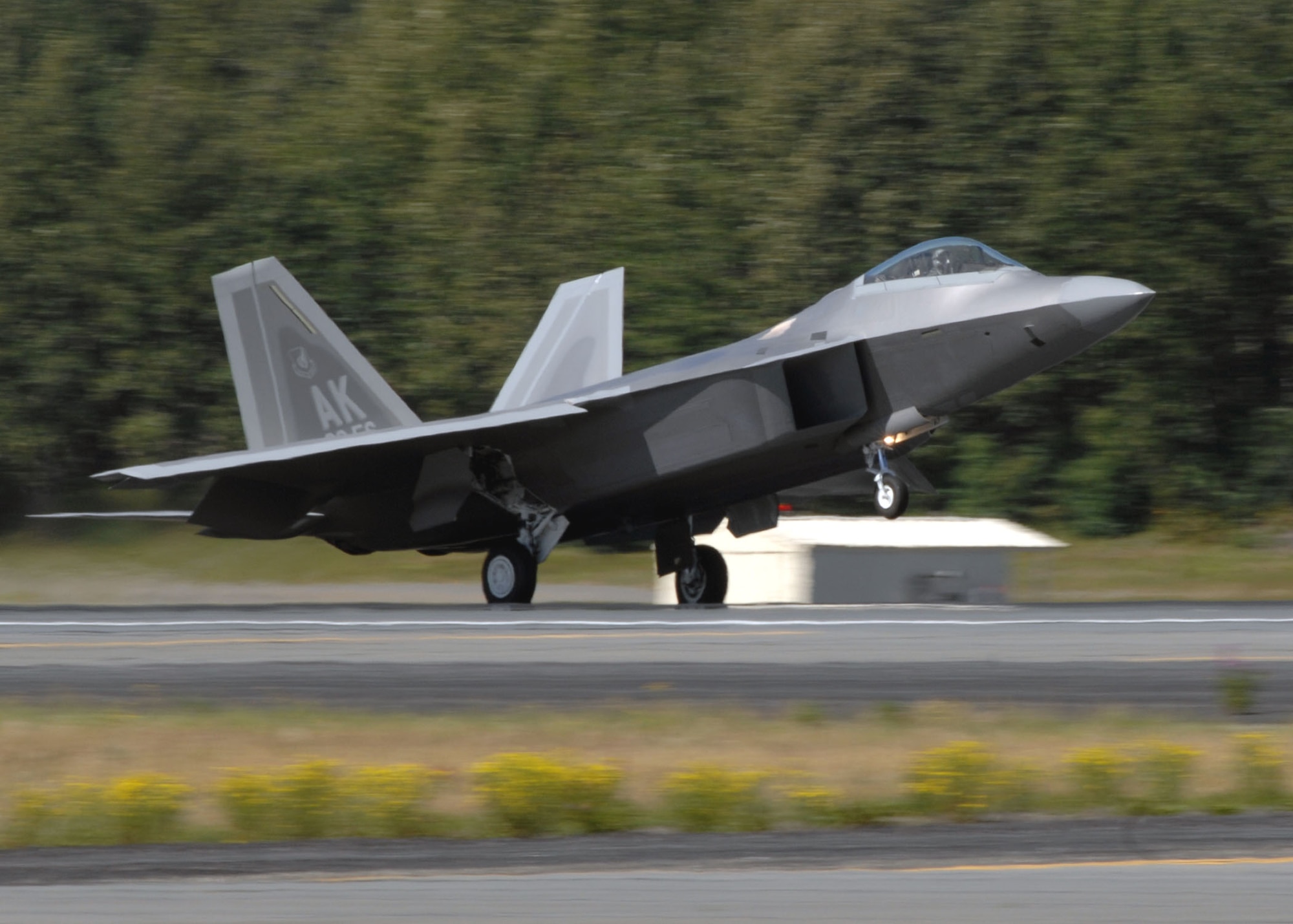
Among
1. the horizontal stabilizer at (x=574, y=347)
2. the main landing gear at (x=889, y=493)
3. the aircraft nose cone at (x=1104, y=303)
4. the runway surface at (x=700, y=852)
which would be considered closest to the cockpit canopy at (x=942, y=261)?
the aircraft nose cone at (x=1104, y=303)

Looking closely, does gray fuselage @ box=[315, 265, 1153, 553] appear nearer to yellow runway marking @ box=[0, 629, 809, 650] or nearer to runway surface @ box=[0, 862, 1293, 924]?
yellow runway marking @ box=[0, 629, 809, 650]

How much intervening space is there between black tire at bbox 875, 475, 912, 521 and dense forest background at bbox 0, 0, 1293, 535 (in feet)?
37.1

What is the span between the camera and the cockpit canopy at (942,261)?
13953mm

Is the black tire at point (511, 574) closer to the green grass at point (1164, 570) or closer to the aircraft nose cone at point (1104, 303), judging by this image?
the aircraft nose cone at point (1104, 303)

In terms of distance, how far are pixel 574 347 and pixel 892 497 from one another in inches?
208

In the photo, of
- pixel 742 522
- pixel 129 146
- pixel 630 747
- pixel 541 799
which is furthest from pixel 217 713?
pixel 129 146

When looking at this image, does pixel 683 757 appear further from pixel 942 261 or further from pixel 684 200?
pixel 684 200

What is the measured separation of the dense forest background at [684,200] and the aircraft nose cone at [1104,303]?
1144 cm

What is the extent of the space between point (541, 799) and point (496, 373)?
816 inches

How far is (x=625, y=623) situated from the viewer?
13.2 m

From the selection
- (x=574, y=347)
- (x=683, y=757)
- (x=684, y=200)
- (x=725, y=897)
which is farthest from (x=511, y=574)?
(x=684, y=200)

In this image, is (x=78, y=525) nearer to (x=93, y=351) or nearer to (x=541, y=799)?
(x=93, y=351)

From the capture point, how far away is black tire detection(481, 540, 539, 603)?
15656 mm

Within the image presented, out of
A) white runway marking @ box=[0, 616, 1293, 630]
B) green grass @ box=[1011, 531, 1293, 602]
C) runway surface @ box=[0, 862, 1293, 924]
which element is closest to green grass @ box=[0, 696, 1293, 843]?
runway surface @ box=[0, 862, 1293, 924]
